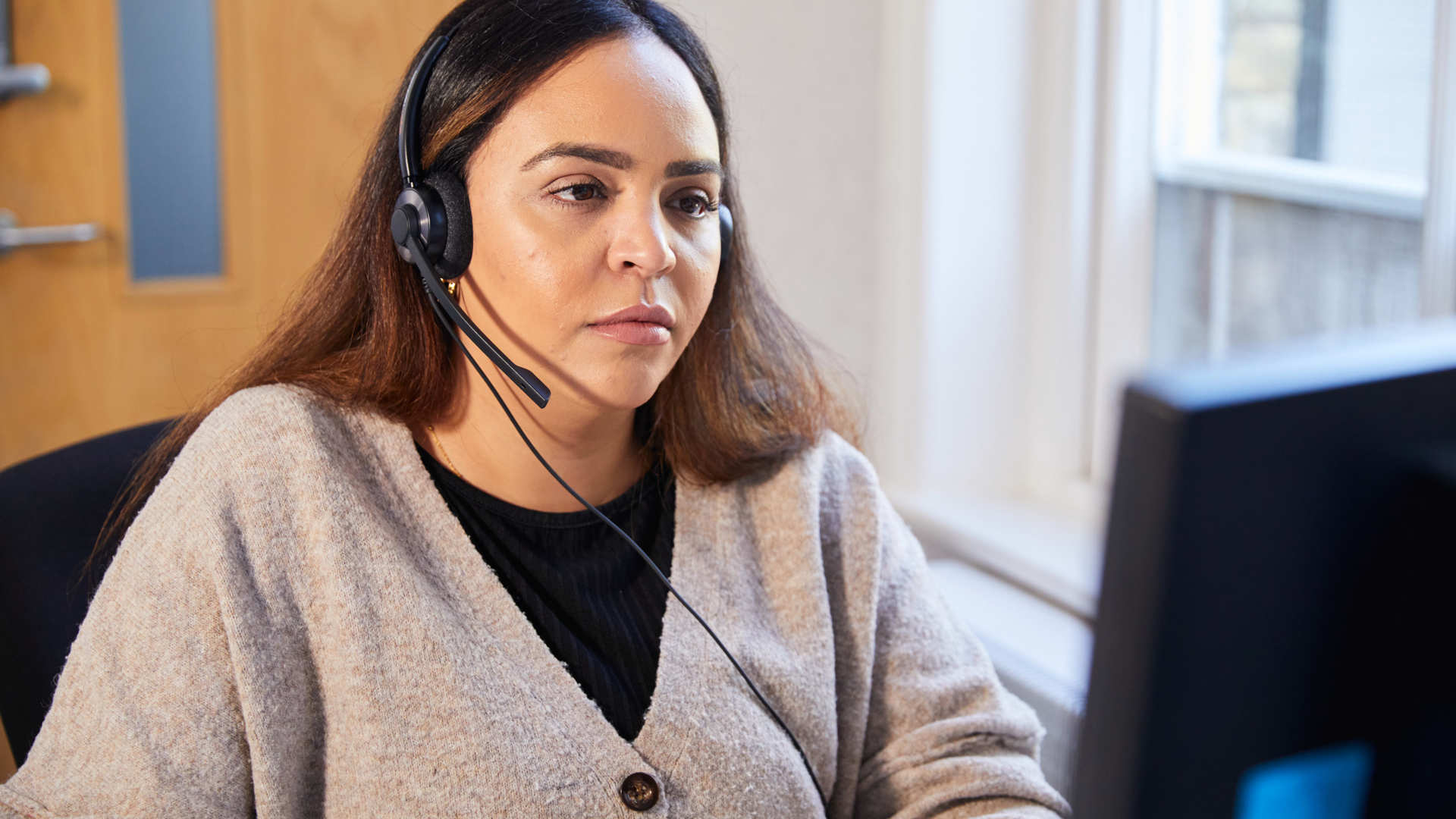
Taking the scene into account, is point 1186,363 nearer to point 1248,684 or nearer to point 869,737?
point 1248,684

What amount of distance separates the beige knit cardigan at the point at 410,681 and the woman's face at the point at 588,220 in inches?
6.0

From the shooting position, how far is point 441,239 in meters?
1.02

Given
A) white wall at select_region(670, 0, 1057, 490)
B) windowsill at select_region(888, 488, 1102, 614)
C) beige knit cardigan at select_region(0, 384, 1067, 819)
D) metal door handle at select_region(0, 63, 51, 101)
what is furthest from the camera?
metal door handle at select_region(0, 63, 51, 101)

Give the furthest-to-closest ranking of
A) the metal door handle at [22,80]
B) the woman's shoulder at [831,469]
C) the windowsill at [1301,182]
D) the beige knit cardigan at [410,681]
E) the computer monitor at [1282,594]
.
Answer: the metal door handle at [22,80], the windowsill at [1301,182], the woman's shoulder at [831,469], the beige knit cardigan at [410,681], the computer monitor at [1282,594]

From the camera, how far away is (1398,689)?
39 cm

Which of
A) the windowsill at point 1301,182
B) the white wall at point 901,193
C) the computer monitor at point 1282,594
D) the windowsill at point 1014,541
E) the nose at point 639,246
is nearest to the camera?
the computer monitor at point 1282,594

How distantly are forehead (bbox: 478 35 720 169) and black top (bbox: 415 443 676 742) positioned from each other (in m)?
0.28

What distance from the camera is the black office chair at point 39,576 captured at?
997mm

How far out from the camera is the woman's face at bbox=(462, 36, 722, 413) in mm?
994

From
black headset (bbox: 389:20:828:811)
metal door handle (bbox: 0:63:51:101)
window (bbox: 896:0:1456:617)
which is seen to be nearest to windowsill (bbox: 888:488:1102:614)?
window (bbox: 896:0:1456:617)

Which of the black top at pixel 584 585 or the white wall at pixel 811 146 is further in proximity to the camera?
the white wall at pixel 811 146

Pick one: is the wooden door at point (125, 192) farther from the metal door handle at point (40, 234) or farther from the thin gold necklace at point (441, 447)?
the thin gold necklace at point (441, 447)

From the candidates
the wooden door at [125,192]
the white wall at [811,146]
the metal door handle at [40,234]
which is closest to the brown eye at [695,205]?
the white wall at [811,146]

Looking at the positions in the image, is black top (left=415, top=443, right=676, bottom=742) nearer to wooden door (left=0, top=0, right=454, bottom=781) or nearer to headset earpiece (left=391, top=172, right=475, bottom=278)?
headset earpiece (left=391, top=172, right=475, bottom=278)
